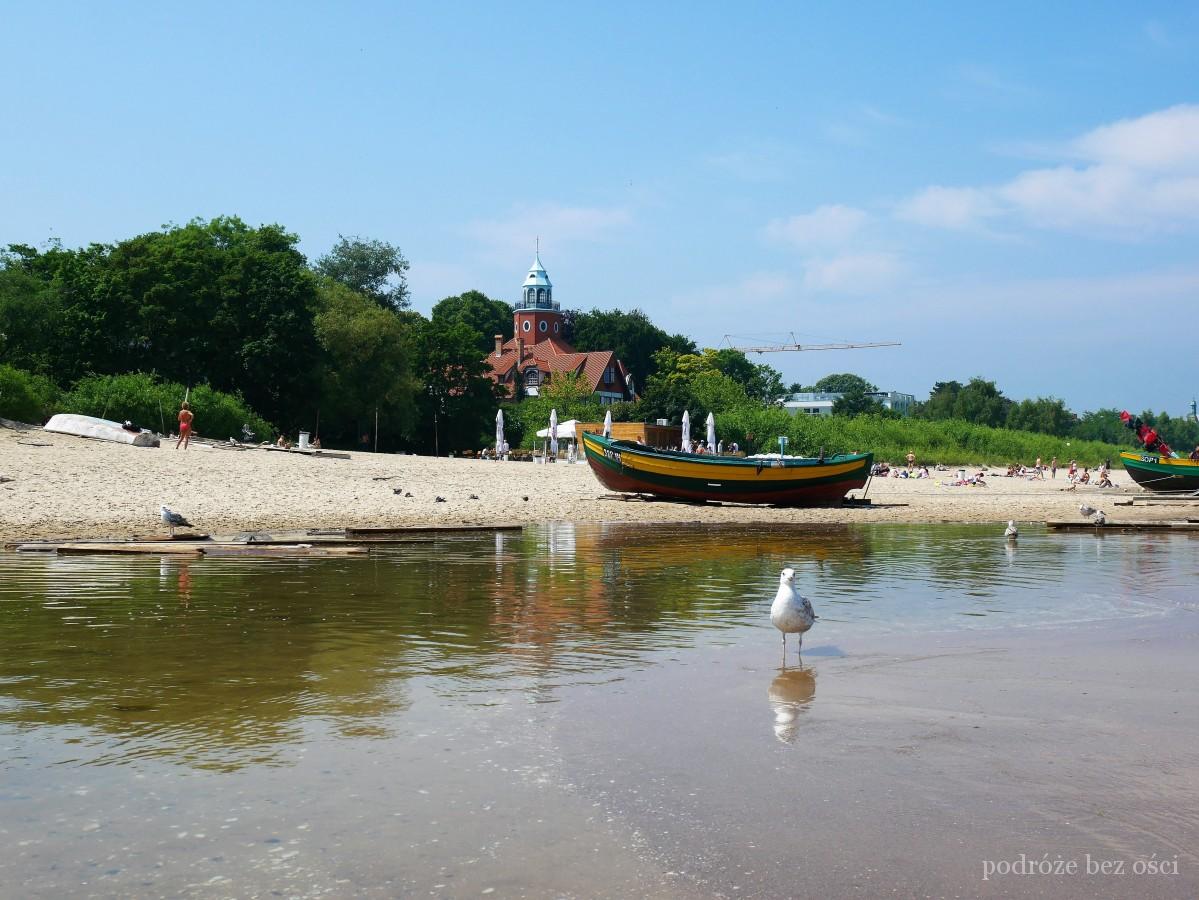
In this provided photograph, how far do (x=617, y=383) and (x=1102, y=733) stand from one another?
111 metres

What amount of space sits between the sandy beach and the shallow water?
253 inches

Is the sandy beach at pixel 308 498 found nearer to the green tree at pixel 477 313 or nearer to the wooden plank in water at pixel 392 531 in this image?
the wooden plank in water at pixel 392 531

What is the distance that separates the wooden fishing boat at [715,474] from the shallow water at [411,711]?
15.9m

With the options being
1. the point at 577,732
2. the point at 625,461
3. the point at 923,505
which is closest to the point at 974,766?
the point at 577,732

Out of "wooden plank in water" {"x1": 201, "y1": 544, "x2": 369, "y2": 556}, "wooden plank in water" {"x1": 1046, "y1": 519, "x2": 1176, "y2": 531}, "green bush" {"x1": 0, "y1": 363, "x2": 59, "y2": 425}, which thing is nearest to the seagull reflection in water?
"wooden plank in water" {"x1": 201, "y1": 544, "x2": 369, "y2": 556}

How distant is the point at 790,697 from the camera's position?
26.2 ft

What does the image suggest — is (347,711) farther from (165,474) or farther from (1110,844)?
(165,474)

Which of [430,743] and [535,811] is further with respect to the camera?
[430,743]

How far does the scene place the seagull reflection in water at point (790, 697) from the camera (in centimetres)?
705

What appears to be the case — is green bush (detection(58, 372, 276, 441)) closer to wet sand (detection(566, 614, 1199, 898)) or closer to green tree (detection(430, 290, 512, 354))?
wet sand (detection(566, 614, 1199, 898))

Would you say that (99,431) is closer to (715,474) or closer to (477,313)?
(715,474)

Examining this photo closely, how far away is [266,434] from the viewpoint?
4888cm

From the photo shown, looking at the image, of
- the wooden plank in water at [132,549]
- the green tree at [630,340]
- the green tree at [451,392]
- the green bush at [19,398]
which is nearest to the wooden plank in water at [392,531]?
the wooden plank in water at [132,549]

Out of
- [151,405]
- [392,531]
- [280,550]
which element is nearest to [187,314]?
[151,405]
